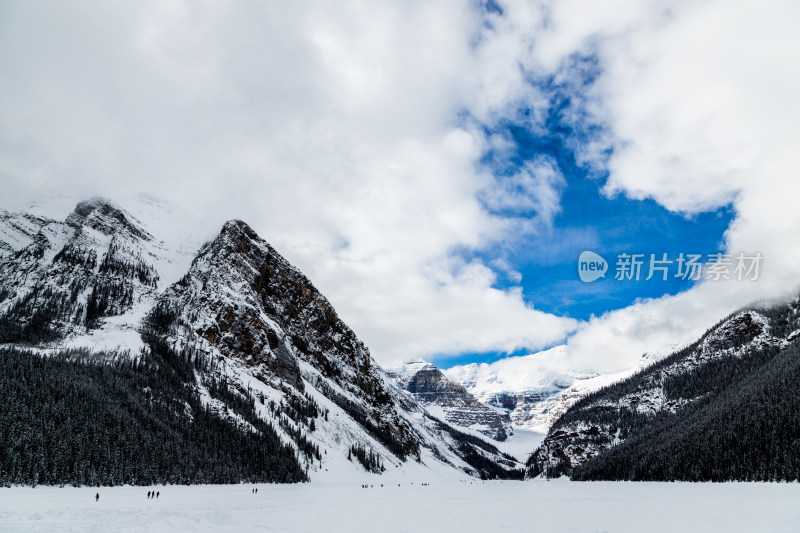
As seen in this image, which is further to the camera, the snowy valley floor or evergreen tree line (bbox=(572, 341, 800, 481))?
evergreen tree line (bbox=(572, 341, 800, 481))

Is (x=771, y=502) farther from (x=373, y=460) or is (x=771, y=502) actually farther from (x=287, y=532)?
(x=373, y=460)

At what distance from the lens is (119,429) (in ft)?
332

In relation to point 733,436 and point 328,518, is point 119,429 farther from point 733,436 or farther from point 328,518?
point 733,436

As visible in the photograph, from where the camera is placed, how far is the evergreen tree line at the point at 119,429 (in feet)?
269

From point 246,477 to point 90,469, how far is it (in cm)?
4109

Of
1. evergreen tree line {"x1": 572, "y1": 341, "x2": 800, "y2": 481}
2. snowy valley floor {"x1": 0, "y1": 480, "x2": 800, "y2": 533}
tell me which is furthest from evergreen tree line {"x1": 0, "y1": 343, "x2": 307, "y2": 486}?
evergreen tree line {"x1": 572, "y1": 341, "x2": 800, "y2": 481}

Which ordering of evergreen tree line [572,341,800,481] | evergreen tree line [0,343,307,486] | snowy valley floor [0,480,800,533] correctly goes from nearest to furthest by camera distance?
snowy valley floor [0,480,800,533] → evergreen tree line [0,343,307,486] → evergreen tree line [572,341,800,481]

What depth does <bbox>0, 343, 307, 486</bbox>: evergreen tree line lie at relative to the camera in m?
81.9

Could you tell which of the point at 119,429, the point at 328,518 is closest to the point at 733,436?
the point at 328,518

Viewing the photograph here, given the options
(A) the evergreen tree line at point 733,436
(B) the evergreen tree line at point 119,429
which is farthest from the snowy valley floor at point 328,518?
(A) the evergreen tree line at point 733,436

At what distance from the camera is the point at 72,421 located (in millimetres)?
93312

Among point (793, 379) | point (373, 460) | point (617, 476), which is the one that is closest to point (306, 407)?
point (373, 460)

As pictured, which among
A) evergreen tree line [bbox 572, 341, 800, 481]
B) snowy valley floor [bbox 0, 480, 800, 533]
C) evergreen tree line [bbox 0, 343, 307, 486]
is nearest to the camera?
snowy valley floor [bbox 0, 480, 800, 533]

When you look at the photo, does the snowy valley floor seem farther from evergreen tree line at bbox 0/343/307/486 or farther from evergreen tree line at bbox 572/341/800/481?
evergreen tree line at bbox 572/341/800/481
